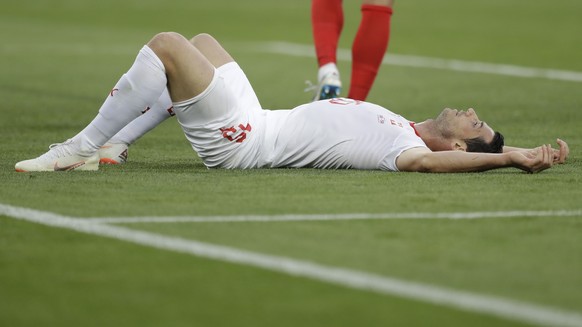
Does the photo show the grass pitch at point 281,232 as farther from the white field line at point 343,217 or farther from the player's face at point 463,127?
the player's face at point 463,127

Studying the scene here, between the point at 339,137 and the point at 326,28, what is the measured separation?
228 cm

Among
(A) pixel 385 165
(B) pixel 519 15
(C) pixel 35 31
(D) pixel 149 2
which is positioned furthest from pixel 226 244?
(D) pixel 149 2

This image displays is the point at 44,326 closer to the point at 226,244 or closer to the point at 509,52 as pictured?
the point at 226,244

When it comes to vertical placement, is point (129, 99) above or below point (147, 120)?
above

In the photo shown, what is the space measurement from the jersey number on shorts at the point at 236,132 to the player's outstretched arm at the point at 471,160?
74cm

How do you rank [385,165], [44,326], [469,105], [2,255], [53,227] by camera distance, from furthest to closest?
[469,105]
[385,165]
[53,227]
[2,255]
[44,326]

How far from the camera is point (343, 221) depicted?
4.86m

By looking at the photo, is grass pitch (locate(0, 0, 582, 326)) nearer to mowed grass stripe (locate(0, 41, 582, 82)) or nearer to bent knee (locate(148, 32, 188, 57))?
bent knee (locate(148, 32, 188, 57))

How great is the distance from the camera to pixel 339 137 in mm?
6238

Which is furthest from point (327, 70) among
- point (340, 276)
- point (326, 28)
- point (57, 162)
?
point (340, 276)

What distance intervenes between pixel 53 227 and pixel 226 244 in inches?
27.5

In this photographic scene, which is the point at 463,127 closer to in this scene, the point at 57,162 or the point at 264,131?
the point at 264,131

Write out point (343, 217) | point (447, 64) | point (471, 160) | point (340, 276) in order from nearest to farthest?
point (340, 276)
point (343, 217)
point (471, 160)
point (447, 64)

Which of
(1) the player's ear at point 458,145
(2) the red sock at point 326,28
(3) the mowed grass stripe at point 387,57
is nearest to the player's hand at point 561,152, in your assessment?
(1) the player's ear at point 458,145
